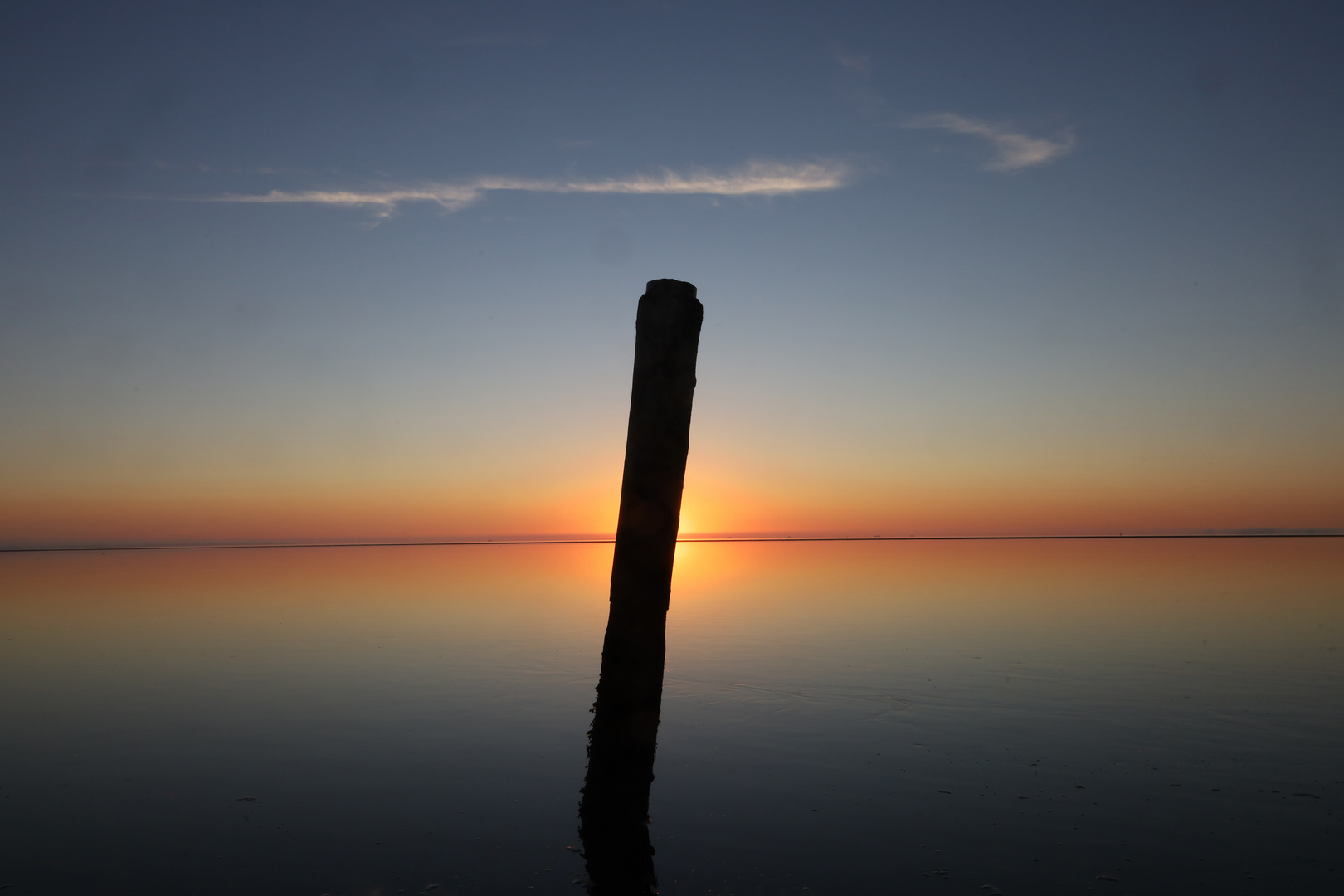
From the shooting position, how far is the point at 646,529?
5906 millimetres

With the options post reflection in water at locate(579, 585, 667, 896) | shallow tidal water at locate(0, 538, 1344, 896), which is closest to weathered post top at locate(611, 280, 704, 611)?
post reflection in water at locate(579, 585, 667, 896)

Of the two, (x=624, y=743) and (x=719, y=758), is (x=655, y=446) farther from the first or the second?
(x=719, y=758)

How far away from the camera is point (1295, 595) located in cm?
3109

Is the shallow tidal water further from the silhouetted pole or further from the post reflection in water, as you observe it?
the silhouetted pole

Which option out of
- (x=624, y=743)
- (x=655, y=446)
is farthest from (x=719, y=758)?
(x=655, y=446)

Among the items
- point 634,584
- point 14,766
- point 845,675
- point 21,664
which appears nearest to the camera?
point 634,584

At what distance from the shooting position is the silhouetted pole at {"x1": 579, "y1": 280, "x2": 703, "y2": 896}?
5.92 m

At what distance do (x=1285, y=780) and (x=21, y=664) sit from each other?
75.7ft

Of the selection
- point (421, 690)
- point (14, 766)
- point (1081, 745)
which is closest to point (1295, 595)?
point (1081, 745)

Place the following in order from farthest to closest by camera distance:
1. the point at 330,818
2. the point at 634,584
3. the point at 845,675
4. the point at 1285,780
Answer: the point at 845,675, the point at 1285,780, the point at 330,818, the point at 634,584

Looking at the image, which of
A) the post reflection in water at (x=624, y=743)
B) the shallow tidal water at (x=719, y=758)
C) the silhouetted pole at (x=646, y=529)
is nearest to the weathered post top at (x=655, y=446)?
the silhouetted pole at (x=646, y=529)

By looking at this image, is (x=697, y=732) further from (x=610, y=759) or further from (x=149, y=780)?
(x=149, y=780)

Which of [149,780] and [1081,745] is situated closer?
[149,780]

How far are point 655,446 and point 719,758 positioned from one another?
5.87 metres
